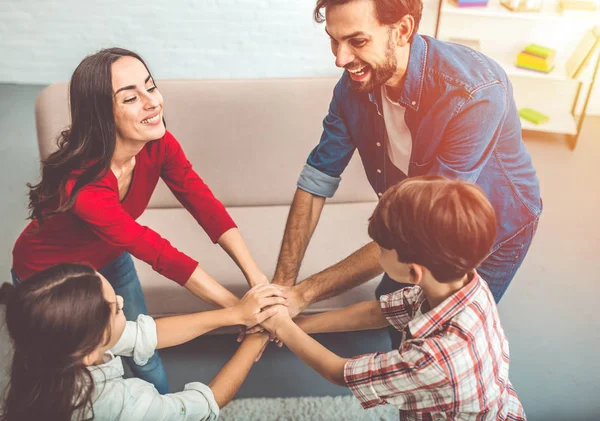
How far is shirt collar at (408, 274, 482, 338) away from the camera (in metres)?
1.05

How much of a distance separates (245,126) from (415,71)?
2.90ft

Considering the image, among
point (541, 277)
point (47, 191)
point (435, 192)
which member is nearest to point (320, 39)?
point (541, 277)

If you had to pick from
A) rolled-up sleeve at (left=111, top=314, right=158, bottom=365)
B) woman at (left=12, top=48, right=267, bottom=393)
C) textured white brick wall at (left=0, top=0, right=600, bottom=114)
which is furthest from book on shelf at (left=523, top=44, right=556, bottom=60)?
rolled-up sleeve at (left=111, top=314, right=158, bottom=365)

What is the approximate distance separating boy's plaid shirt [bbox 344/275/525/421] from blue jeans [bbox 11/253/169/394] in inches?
28.9

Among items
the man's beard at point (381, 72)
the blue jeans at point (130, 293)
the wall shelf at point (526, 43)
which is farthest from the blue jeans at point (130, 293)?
the wall shelf at point (526, 43)

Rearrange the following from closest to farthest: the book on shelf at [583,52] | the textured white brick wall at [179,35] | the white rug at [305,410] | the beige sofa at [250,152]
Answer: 1. the white rug at [305,410]
2. the beige sofa at [250,152]
3. the book on shelf at [583,52]
4. the textured white brick wall at [179,35]

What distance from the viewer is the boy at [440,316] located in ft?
3.27

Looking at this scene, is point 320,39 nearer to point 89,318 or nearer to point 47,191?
point 47,191

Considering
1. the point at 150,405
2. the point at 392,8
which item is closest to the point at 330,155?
the point at 392,8

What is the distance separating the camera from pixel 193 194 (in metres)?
1.58

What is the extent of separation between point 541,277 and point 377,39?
5.10 ft

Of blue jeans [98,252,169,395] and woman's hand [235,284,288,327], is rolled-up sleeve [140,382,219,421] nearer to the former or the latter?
woman's hand [235,284,288,327]

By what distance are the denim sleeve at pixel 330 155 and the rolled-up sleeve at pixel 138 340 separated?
22.8 inches

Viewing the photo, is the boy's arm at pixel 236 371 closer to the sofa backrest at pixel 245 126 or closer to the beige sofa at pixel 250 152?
the beige sofa at pixel 250 152
